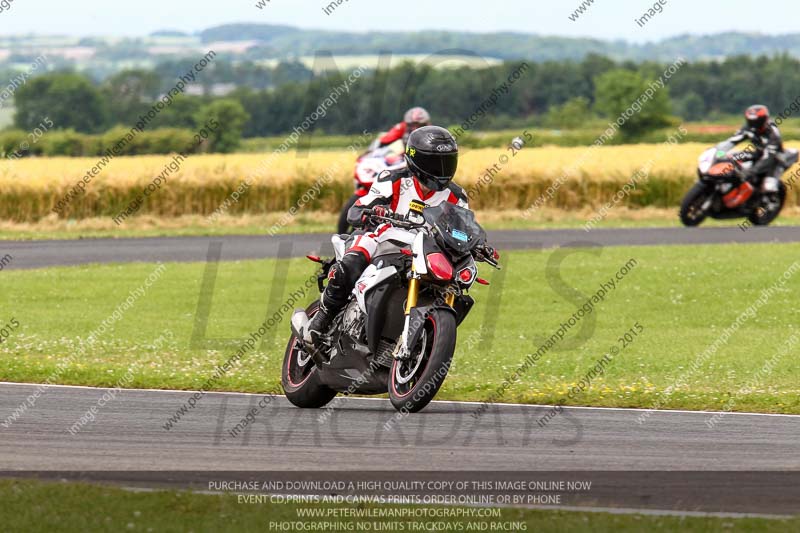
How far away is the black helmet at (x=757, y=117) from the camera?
27062 millimetres

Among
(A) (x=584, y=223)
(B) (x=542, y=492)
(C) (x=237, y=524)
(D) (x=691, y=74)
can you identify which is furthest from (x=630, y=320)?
(D) (x=691, y=74)

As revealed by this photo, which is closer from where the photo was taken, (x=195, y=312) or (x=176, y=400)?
(x=176, y=400)

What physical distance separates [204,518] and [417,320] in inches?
113

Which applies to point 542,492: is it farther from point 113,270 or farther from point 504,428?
point 113,270

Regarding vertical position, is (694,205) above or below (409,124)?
below

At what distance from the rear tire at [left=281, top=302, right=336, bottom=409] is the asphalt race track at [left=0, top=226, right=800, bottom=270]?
1406cm

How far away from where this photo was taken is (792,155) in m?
27.4

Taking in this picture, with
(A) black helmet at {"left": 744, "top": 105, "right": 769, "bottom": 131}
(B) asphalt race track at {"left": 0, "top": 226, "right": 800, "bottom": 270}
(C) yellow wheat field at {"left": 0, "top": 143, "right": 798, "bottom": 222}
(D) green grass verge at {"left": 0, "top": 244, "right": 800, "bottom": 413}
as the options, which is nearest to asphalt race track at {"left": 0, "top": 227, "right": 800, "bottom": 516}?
(D) green grass verge at {"left": 0, "top": 244, "right": 800, "bottom": 413}

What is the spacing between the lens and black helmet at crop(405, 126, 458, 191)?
9555mm

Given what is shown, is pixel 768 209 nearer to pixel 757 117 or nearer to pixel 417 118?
pixel 757 117

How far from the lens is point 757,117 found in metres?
27.1

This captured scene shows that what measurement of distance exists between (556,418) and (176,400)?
3168 mm

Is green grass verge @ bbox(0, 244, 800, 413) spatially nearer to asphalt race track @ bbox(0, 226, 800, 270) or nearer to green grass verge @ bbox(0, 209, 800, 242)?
asphalt race track @ bbox(0, 226, 800, 270)

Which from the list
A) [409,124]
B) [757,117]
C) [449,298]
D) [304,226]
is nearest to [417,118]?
[409,124]
